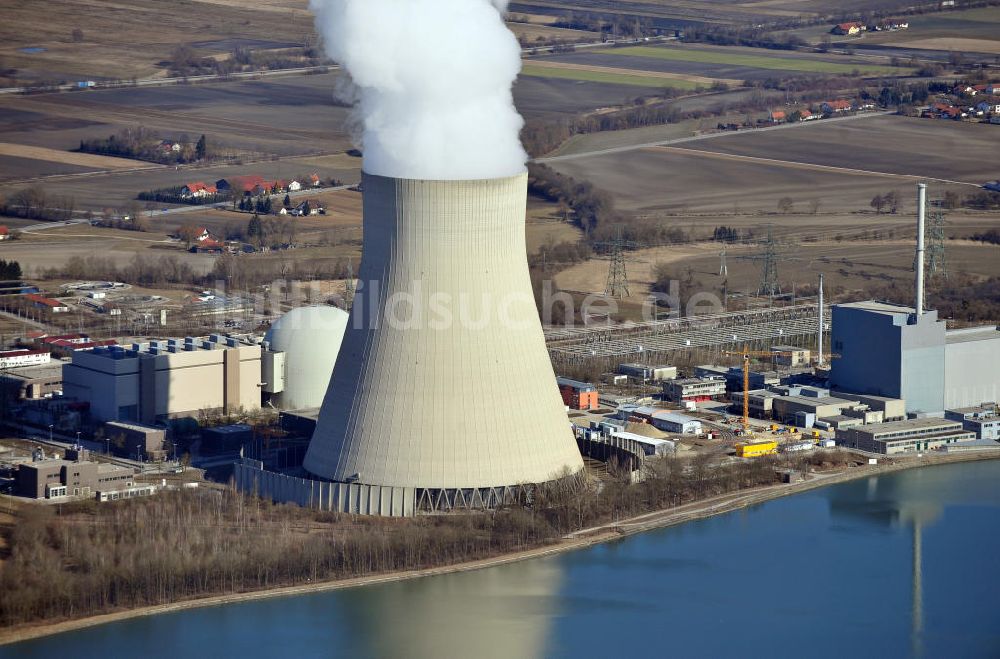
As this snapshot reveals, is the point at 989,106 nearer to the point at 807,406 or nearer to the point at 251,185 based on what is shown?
the point at 251,185

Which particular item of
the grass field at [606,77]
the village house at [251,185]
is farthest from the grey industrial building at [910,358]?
the grass field at [606,77]

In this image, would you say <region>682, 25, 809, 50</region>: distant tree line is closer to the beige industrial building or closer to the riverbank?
the riverbank

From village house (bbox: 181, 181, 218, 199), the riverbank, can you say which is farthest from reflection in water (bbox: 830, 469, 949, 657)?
village house (bbox: 181, 181, 218, 199)

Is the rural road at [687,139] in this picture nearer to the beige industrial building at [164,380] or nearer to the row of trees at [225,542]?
the beige industrial building at [164,380]

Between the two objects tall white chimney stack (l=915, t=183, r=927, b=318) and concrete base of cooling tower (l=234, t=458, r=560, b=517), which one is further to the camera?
tall white chimney stack (l=915, t=183, r=927, b=318)

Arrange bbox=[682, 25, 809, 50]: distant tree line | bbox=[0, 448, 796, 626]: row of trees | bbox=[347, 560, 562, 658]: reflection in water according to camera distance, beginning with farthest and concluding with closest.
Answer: bbox=[682, 25, 809, 50]: distant tree line → bbox=[0, 448, 796, 626]: row of trees → bbox=[347, 560, 562, 658]: reflection in water

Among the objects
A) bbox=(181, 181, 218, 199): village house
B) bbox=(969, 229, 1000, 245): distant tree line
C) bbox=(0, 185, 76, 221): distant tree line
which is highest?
bbox=(181, 181, 218, 199): village house

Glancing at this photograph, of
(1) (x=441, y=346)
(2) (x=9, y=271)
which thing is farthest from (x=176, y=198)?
(1) (x=441, y=346)

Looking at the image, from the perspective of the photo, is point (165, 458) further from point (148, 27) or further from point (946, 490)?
point (148, 27)
